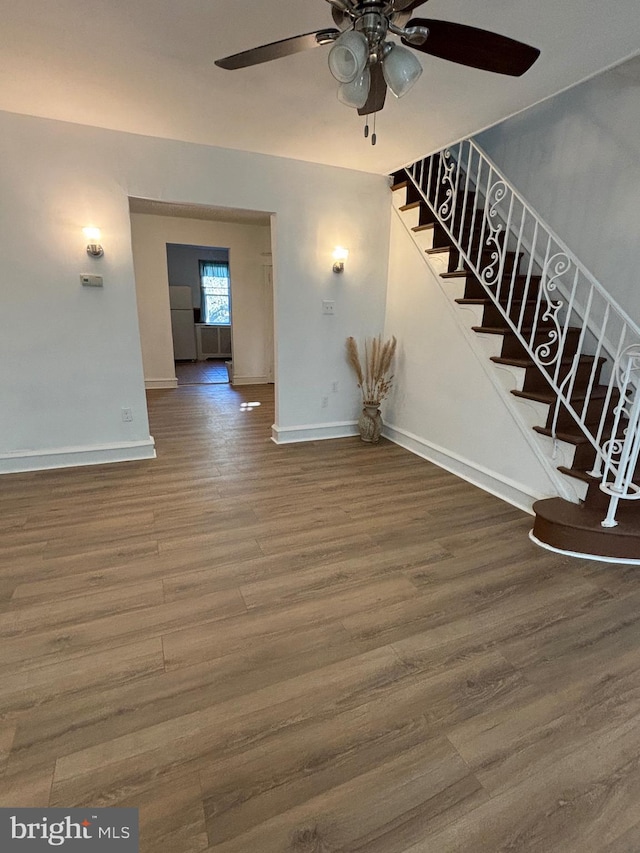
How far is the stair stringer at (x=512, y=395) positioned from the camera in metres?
2.72

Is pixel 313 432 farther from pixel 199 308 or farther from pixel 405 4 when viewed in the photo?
pixel 199 308

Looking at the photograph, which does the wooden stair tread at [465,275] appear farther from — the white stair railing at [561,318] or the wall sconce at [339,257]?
the wall sconce at [339,257]

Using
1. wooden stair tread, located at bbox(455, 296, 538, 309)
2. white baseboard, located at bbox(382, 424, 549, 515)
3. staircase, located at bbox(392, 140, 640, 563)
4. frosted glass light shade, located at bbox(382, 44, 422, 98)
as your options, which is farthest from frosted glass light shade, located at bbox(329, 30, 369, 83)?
white baseboard, located at bbox(382, 424, 549, 515)

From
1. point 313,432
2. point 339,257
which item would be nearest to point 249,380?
point 313,432

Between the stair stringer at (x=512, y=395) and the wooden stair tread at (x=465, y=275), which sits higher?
the wooden stair tread at (x=465, y=275)

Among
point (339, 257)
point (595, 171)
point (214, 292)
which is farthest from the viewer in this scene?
point (214, 292)


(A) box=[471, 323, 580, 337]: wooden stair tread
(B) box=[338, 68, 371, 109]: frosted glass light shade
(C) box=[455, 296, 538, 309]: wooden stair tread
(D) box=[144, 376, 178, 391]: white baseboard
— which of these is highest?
(B) box=[338, 68, 371, 109]: frosted glass light shade

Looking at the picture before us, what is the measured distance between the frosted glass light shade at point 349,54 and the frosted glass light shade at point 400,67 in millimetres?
109

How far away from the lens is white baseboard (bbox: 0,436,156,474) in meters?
3.39

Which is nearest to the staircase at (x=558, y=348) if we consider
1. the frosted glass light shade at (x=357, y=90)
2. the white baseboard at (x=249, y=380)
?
the frosted glass light shade at (x=357, y=90)

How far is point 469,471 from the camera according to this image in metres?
3.47

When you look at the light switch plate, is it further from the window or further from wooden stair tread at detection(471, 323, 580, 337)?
the window

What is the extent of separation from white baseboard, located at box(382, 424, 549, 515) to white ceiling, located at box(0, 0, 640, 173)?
8.36 feet

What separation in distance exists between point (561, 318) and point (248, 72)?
295 cm
